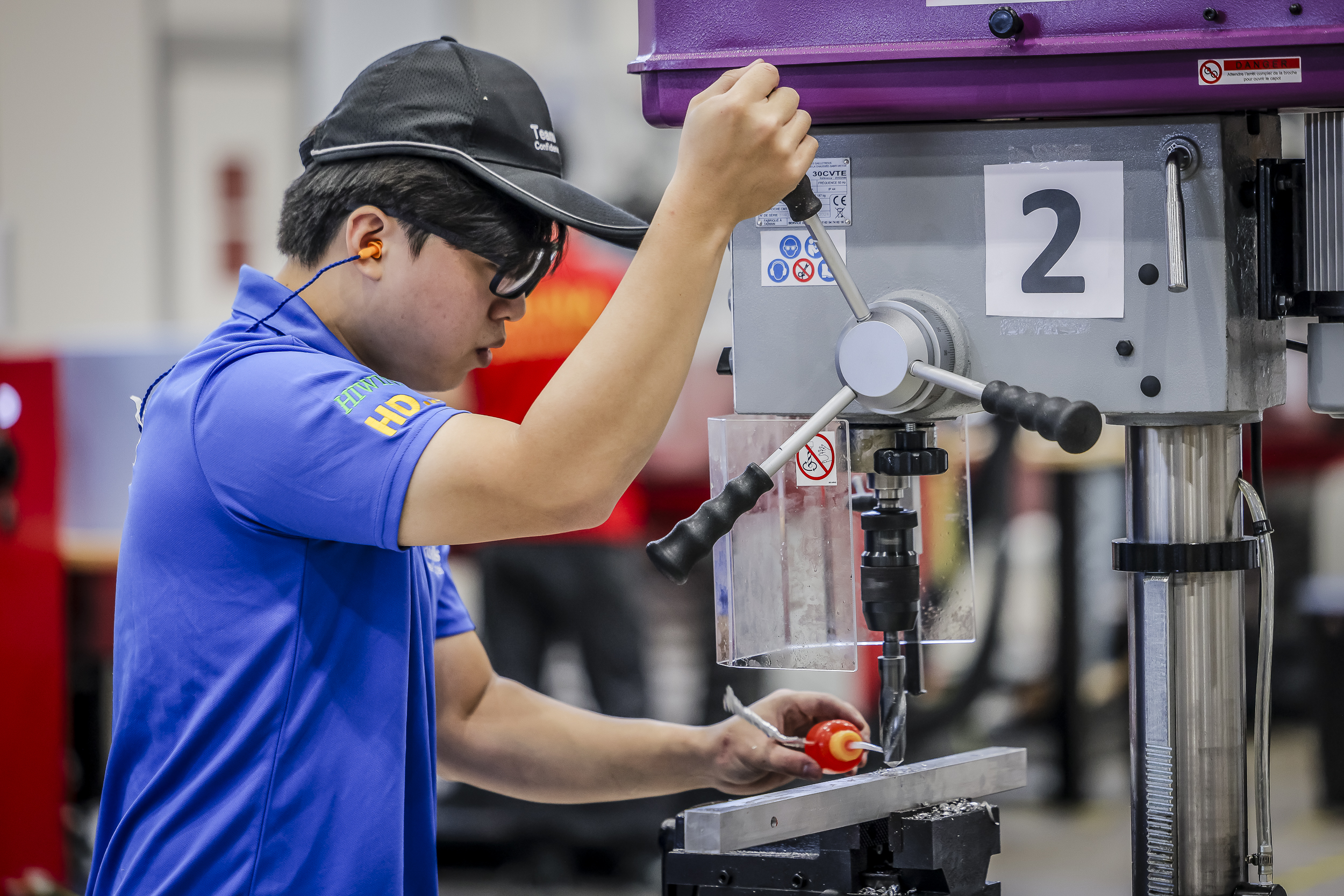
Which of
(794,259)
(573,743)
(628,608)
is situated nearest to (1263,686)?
(794,259)

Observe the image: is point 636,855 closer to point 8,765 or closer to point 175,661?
point 8,765

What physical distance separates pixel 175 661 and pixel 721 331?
13.0ft

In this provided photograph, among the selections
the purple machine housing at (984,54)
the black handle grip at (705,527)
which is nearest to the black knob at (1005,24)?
the purple machine housing at (984,54)

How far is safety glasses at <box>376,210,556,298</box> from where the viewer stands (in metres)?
1.15

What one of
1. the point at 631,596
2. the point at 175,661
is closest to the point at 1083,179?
the point at 175,661

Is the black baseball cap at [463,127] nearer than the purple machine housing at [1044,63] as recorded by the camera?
No

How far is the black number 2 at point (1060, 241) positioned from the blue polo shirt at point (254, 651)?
19.1 inches

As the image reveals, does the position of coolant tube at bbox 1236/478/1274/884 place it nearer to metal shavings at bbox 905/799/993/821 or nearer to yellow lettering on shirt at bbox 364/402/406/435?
metal shavings at bbox 905/799/993/821

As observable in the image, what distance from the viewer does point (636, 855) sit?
12.3ft

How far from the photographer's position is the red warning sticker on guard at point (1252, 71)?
39.2 inches

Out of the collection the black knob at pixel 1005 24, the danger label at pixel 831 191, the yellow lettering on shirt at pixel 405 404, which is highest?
the black knob at pixel 1005 24

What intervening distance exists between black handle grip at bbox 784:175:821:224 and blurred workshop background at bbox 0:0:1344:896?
976mm

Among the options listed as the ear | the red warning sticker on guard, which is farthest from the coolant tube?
the ear

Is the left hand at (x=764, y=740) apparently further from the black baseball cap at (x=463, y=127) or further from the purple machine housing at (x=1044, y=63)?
the black baseball cap at (x=463, y=127)
